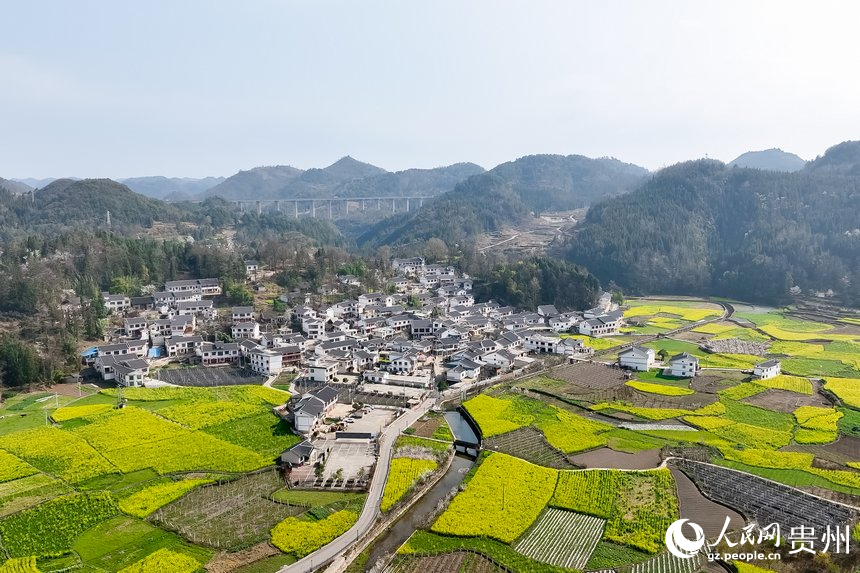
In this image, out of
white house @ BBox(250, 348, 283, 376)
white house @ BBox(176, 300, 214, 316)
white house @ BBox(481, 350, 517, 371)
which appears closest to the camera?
white house @ BBox(250, 348, 283, 376)

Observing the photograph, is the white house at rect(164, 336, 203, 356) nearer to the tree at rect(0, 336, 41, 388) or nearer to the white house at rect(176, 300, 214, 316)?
the white house at rect(176, 300, 214, 316)

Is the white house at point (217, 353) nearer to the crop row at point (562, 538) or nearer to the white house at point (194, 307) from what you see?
the white house at point (194, 307)

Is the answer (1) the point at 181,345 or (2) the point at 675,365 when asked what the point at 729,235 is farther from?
(1) the point at 181,345

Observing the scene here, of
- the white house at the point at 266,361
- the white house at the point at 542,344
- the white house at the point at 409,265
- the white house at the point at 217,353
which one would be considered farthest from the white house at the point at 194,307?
the white house at the point at 542,344

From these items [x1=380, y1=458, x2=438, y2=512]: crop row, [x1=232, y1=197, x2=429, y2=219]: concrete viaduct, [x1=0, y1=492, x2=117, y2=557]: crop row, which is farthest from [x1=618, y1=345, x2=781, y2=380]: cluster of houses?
[x1=232, y1=197, x2=429, y2=219]: concrete viaduct

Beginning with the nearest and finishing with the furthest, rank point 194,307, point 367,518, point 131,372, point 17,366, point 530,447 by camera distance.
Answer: point 367,518, point 530,447, point 17,366, point 131,372, point 194,307

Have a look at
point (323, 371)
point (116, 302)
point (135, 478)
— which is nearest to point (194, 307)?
point (116, 302)

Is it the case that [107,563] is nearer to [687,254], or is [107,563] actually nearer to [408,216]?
[687,254]
